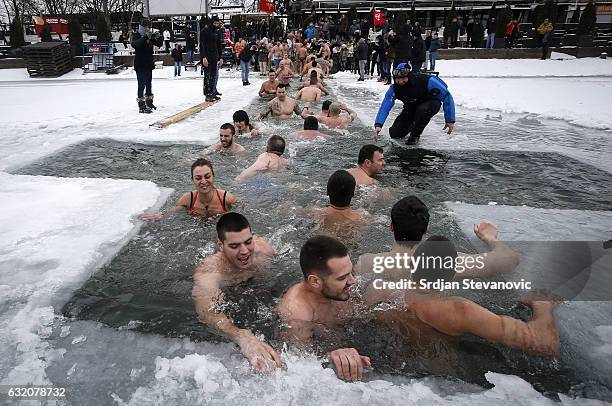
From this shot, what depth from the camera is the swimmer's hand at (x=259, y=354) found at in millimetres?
2320

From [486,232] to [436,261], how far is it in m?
1.49

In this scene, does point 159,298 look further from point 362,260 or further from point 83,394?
point 362,260

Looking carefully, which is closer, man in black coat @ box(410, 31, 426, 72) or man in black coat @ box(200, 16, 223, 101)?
man in black coat @ box(200, 16, 223, 101)

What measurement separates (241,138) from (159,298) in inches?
210

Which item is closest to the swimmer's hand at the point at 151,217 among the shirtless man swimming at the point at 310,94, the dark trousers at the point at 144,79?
the dark trousers at the point at 144,79

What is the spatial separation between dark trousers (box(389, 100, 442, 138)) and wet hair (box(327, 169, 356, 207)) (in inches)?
152

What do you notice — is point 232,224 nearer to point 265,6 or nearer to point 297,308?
point 297,308

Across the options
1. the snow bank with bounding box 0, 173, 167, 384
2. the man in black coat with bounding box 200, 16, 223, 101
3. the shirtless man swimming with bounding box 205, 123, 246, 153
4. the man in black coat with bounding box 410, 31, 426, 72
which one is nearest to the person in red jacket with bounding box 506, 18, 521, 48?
the man in black coat with bounding box 410, 31, 426, 72

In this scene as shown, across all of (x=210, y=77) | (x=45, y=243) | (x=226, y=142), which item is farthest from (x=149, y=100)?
(x=45, y=243)

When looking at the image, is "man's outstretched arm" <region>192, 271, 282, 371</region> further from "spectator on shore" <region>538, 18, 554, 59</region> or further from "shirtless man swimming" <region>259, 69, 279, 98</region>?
"spectator on shore" <region>538, 18, 554, 59</region>

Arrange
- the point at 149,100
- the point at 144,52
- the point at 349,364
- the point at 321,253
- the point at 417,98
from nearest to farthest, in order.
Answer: the point at 349,364 < the point at 321,253 < the point at 417,98 < the point at 144,52 < the point at 149,100

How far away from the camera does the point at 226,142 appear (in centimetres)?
653

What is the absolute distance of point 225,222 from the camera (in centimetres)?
295

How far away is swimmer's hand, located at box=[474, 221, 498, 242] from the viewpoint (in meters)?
3.75
